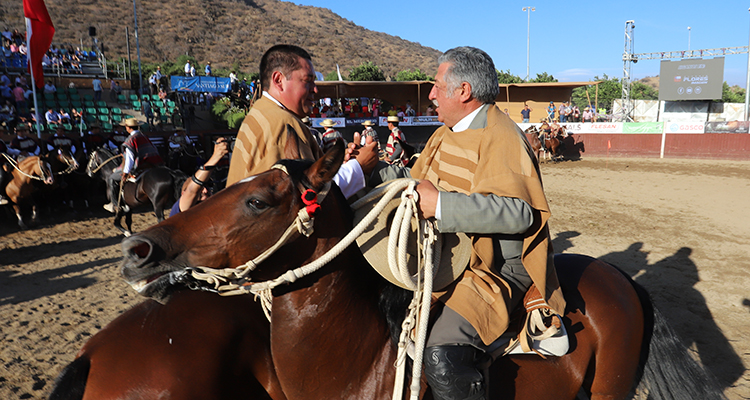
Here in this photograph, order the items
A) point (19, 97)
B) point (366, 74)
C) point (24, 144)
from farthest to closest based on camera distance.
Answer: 1. point (366, 74)
2. point (19, 97)
3. point (24, 144)

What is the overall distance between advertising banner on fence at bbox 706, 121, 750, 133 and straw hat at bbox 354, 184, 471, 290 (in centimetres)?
2296

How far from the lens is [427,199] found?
1693mm

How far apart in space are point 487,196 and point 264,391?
1548 mm

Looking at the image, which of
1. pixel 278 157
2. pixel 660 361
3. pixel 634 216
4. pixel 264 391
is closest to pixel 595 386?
pixel 660 361

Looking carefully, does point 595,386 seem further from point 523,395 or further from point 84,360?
point 84,360

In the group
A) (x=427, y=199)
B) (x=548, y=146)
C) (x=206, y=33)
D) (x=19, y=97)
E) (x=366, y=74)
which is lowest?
(x=548, y=146)

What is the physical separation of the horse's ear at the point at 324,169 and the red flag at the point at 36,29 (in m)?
11.9

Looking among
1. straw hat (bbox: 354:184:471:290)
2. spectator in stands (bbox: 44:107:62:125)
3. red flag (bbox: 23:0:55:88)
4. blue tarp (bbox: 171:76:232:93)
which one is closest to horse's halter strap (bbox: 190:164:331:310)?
straw hat (bbox: 354:184:471:290)

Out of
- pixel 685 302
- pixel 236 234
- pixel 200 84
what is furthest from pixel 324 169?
pixel 200 84

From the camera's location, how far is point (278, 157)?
2.09 metres

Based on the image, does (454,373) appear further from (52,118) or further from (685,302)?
(52,118)

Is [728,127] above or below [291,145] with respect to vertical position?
below

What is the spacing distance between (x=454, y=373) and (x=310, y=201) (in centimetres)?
90

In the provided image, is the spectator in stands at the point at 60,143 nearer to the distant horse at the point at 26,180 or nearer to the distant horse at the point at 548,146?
the distant horse at the point at 26,180
